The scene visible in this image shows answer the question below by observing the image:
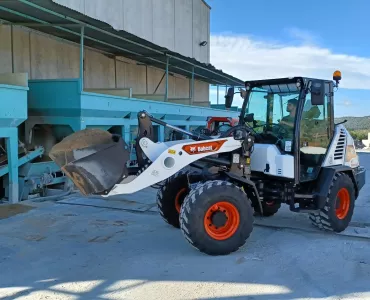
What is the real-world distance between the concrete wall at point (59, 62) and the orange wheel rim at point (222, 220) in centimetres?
786

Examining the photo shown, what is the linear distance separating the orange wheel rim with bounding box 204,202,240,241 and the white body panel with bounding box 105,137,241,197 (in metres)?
0.68

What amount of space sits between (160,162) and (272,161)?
1713 millimetres

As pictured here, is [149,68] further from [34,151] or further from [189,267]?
[189,267]

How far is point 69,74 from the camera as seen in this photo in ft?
43.6

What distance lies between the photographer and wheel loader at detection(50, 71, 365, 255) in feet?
16.9

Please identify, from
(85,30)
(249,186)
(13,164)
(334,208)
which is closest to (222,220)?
(249,186)

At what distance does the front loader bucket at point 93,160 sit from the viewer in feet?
16.5

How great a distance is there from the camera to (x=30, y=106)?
416 inches

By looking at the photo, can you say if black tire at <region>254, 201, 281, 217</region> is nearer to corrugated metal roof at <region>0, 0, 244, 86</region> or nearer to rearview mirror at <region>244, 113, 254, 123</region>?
rearview mirror at <region>244, 113, 254, 123</region>

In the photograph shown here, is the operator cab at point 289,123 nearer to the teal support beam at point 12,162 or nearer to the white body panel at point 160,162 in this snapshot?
the white body panel at point 160,162

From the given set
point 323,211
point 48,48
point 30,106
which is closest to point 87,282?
point 323,211

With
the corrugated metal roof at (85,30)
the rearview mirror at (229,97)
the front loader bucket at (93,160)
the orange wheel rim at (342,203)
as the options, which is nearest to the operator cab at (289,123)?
the rearview mirror at (229,97)

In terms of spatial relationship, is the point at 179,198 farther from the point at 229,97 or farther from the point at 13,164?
the point at 13,164

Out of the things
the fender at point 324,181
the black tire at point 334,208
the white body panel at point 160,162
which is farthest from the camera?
the black tire at point 334,208
